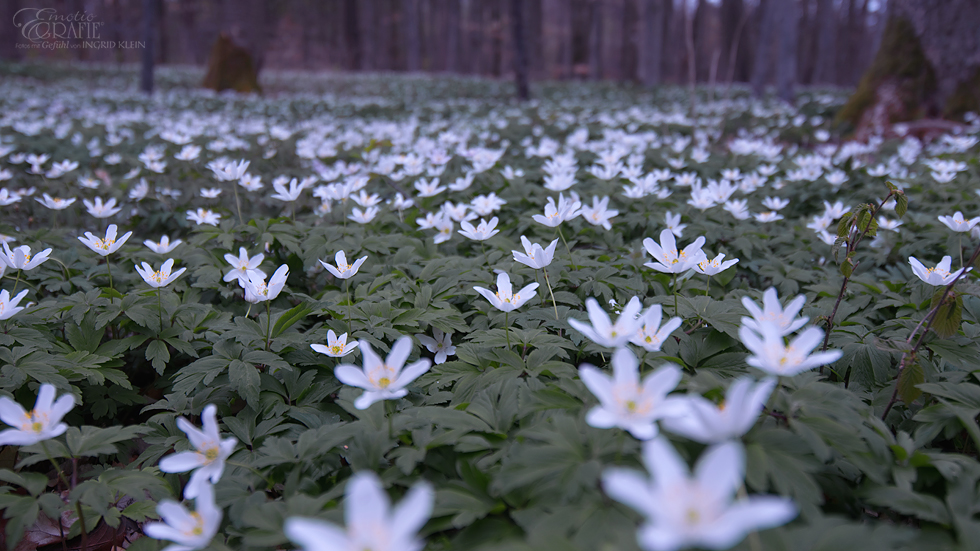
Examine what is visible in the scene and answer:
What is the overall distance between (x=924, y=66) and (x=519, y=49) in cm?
795

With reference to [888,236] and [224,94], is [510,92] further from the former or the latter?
[888,236]

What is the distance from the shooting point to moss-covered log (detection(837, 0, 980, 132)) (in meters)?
6.96

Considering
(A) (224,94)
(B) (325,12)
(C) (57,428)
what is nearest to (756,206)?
(C) (57,428)

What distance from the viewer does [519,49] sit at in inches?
506

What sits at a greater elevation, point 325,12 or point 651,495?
point 325,12

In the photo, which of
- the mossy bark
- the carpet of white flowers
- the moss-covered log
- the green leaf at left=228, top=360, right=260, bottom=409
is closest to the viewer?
the carpet of white flowers

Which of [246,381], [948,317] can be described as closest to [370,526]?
[246,381]

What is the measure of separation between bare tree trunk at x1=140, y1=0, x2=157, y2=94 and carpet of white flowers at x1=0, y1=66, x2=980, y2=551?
1090 cm

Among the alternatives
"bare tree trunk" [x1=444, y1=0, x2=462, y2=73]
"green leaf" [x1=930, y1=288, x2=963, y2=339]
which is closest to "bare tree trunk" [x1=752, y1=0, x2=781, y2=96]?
"green leaf" [x1=930, y1=288, x2=963, y2=339]

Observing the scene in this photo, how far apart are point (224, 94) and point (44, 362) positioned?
47.6ft

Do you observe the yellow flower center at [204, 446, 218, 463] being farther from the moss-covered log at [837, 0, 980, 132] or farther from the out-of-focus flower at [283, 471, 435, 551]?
the moss-covered log at [837, 0, 980, 132]

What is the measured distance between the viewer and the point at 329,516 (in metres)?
1.29

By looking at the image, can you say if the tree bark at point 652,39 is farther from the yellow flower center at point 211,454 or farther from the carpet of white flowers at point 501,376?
the yellow flower center at point 211,454

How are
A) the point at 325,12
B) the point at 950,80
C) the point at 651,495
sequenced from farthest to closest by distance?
the point at 325,12 < the point at 950,80 < the point at 651,495
